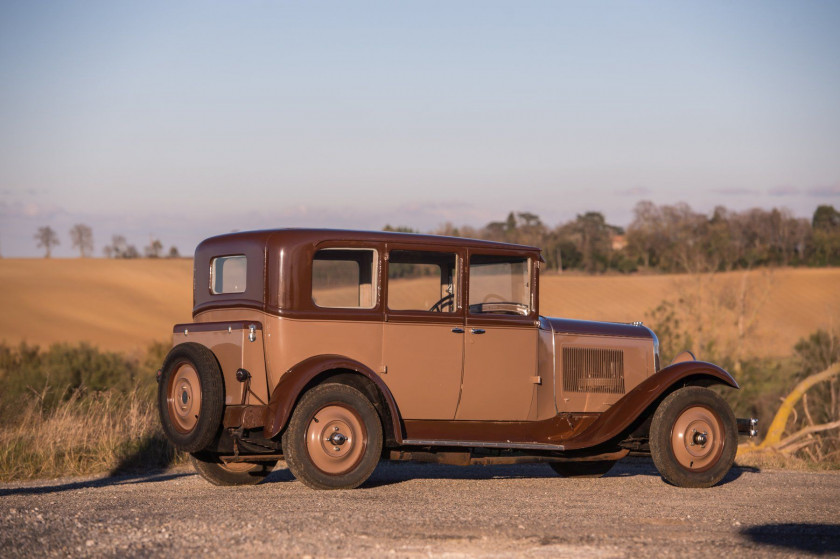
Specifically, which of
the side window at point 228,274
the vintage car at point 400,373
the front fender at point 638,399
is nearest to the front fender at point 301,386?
the vintage car at point 400,373

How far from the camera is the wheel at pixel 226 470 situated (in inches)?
342

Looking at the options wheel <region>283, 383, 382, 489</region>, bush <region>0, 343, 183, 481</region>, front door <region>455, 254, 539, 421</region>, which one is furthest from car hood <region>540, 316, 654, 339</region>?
bush <region>0, 343, 183, 481</region>

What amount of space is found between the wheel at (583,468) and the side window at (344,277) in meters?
2.96

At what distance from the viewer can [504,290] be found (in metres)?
9.16

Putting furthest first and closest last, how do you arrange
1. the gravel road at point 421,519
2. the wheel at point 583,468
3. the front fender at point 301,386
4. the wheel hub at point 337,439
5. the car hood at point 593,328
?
1. the wheel at point 583,468
2. the car hood at point 593,328
3. the wheel hub at point 337,439
4. the front fender at point 301,386
5. the gravel road at point 421,519

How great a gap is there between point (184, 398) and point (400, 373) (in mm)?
1786

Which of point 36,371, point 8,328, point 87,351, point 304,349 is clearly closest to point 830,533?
point 304,349

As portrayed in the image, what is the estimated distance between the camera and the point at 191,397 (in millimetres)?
8062

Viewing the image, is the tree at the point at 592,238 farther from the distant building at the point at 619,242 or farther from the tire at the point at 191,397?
the tire at the point at 191,397

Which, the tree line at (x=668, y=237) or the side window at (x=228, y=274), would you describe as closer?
the side window at (x=228, y=274)

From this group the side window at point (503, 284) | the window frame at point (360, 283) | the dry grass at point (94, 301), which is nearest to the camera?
the window frame at point (360, 283)

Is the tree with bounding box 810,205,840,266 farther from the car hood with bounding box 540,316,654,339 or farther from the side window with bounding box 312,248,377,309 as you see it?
the side window with bounding box 312,248,377,309

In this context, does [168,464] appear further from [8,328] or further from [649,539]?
[8,328]

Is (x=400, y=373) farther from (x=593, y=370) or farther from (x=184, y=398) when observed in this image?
(x=593, y=370)
